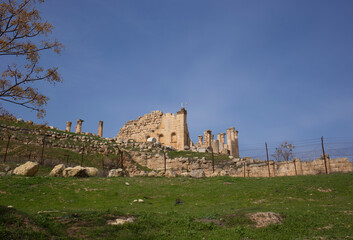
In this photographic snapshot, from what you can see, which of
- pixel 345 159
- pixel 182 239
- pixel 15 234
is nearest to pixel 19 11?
pixel 15 234

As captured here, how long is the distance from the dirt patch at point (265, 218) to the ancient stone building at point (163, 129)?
32409 mm

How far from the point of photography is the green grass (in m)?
8.77

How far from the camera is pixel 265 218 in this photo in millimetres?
10258

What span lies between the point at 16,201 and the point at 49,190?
7.32 ft

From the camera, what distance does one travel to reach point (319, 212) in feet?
37.7

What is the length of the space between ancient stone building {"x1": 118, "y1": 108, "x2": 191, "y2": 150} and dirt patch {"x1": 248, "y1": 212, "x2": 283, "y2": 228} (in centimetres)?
3241

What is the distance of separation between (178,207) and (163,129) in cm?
3131

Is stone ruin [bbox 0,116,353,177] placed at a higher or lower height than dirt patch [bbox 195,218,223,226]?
higher

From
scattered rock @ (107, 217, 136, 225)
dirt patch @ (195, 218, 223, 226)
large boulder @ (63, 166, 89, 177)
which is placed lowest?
dirt patch @ (195, 218, 223, 226)

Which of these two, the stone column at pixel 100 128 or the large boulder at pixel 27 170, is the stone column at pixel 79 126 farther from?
the large boulder at pixel 27 170

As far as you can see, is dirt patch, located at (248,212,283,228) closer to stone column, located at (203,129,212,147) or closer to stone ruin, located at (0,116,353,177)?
stone ruin, located at (0,116,353,177)

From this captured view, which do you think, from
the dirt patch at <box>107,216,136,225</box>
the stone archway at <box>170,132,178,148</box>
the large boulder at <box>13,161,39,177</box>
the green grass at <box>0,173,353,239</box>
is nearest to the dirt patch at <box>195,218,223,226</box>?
the green grass at <box>0,173,353,239</box>

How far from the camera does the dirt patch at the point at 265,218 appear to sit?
32.6ft

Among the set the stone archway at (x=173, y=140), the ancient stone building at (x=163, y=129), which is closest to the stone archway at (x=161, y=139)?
the ancient stone building at (x=163, y=129)
